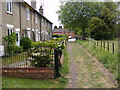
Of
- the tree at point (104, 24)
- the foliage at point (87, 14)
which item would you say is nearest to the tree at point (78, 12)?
the foliage at point (87, 14)

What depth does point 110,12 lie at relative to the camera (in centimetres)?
3753

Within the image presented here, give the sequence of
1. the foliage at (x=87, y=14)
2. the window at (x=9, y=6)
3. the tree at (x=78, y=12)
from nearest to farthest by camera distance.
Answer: the window at (x=9, y=6) → the foliage at (x=87, y=14) → the tree at (x=78, y=12)

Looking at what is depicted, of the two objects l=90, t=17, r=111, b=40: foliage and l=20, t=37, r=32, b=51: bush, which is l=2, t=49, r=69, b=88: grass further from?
l=90, t=17, r=111, b=40: foliage

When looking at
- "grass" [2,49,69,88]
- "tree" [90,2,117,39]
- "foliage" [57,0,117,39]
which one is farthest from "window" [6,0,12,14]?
"foliage" [57,0,117,39]

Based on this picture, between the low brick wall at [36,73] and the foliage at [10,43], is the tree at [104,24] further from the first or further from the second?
the low brick wall at [36,73]

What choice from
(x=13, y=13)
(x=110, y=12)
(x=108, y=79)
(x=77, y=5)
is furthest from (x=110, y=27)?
(x=108, y=79)

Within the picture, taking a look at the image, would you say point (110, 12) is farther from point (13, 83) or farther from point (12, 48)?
point (13, 83)

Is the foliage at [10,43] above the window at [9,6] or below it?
below

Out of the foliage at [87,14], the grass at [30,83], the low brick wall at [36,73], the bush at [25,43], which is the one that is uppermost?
the foliage at [87,14]

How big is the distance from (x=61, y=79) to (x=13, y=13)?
33.2 ft

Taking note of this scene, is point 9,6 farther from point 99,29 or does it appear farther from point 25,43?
point 99,29

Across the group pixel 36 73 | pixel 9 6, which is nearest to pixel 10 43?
pixel 9 6

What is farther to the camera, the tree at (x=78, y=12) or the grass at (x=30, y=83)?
the tree at (x=78, y=12)

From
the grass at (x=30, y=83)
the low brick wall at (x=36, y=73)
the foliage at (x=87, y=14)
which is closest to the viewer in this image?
the grass at (x=30, y=83)
